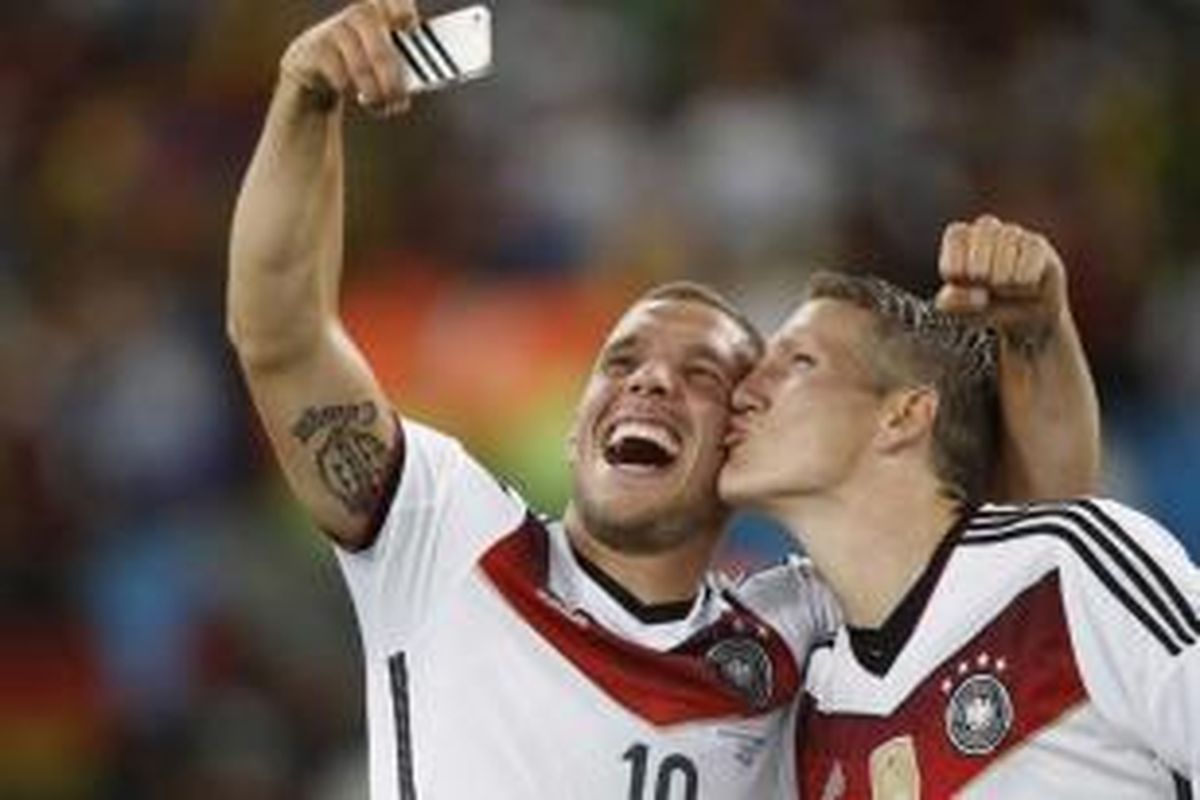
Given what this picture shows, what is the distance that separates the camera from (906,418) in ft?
12.9

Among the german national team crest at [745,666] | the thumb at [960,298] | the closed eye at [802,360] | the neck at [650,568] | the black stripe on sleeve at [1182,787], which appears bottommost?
the black stripe on sleeve at [1182,787]

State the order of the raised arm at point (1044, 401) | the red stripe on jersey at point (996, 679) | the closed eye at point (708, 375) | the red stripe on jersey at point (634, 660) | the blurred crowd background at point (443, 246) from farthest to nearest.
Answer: the blurred crowd background at point (443, 246)
the closed eye at point (708, 375)
the raised arm at point (1044, 401)
the red stripe on jersey at point (634, 660)
the red stripe on jersey at point (996, 679)

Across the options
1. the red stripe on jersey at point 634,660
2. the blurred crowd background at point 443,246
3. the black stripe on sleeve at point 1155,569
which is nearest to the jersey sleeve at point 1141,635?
the black stripe on sleeve at point 1155,569

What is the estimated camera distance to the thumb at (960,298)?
3.66 metres

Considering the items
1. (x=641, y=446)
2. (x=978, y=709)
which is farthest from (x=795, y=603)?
(x=978, y=709)

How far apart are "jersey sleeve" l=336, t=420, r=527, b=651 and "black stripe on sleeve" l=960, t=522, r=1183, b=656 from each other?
0.65m

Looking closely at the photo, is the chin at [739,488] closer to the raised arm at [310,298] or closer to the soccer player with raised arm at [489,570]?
the soccer player with raised arm at [489,570]

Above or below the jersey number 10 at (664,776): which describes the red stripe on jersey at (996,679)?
above

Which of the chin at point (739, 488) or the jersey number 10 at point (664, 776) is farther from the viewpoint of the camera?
the chin at point (739, 488)

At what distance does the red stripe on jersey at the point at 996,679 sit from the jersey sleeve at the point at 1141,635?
0.04m

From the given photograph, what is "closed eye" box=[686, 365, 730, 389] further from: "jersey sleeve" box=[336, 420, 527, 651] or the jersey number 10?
the jersey number 10

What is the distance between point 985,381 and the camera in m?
4.07

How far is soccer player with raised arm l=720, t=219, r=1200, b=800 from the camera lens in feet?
11.3

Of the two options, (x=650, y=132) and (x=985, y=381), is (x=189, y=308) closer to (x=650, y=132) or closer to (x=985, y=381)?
(x=650, y=132)
